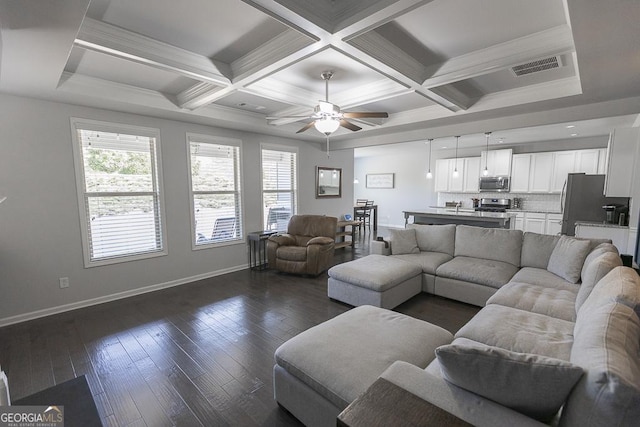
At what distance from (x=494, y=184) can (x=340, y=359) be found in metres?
7.41

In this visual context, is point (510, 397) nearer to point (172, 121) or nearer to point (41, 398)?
point (41, 398)

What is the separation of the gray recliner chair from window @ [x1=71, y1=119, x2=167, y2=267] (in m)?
1.69

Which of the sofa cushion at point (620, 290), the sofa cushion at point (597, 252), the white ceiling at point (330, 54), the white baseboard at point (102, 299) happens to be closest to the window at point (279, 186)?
the white baseboard at point (102, 299)

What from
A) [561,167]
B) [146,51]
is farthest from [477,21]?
[561,167]

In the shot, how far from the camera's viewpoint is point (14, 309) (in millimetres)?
3115

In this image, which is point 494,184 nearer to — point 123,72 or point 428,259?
→ point 428,259

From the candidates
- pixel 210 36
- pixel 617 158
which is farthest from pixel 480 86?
pixel 210 36

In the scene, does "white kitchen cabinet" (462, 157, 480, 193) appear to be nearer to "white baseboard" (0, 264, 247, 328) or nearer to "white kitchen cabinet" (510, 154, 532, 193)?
"white kitchen cabinet" (510, 154, 532, 193)

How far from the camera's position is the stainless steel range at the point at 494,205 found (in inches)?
291

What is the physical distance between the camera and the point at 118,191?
376 cm

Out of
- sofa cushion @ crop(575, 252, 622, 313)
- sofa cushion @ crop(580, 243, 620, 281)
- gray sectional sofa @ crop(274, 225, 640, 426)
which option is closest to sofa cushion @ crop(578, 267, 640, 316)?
gray sectional sofa @ crop(274, 225, 640, 426)

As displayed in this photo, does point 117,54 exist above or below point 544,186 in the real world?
above

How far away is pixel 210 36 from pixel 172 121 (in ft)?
7.14

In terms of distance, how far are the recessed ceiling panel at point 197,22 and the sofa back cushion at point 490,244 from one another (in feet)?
11.3
